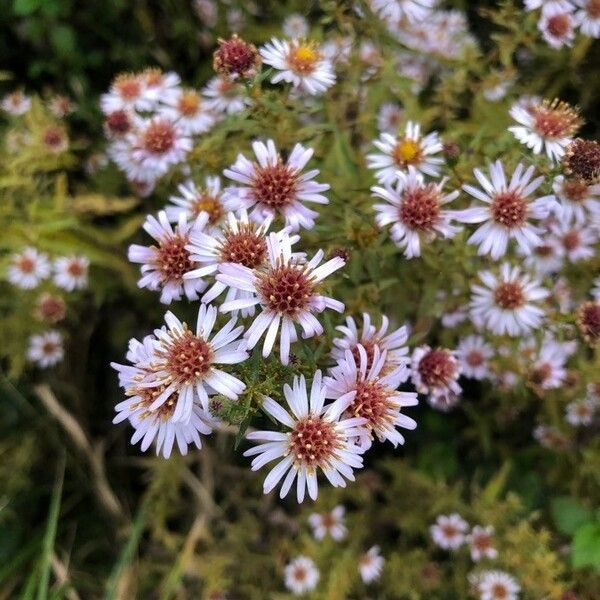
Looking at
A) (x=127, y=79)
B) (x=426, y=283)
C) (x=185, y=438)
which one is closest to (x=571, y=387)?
(x=426, y=283)

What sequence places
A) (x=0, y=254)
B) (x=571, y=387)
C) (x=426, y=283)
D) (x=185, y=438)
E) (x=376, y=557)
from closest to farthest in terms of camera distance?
(x=185, y=438), (x=426, y=283), (x=571, y=387), (x=376, y=557), (x=0, y=254)

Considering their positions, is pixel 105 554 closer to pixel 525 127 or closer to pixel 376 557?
pixel 376 557

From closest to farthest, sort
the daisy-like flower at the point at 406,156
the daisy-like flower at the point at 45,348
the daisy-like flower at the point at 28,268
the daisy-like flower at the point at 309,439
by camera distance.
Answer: the daisy-like flower at the point at 309,439 → the daisy-like flower at the point at 406,156 → the daisy-like flower at the point at 28,268 → the daisy-like flower at the point at 45,348

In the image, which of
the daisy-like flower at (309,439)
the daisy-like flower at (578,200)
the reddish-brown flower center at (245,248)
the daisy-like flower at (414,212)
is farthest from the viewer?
the daisy-like flower at (578,200)

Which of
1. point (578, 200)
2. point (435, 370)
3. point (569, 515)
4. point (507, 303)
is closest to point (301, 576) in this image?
point (569, 515)

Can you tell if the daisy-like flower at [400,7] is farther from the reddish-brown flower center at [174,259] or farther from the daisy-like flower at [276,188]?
the reddish-brown flower center at [174,259]

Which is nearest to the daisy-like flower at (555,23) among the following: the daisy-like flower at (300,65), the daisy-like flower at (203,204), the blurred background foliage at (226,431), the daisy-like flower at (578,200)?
the blurred background foliage at (226,431)
